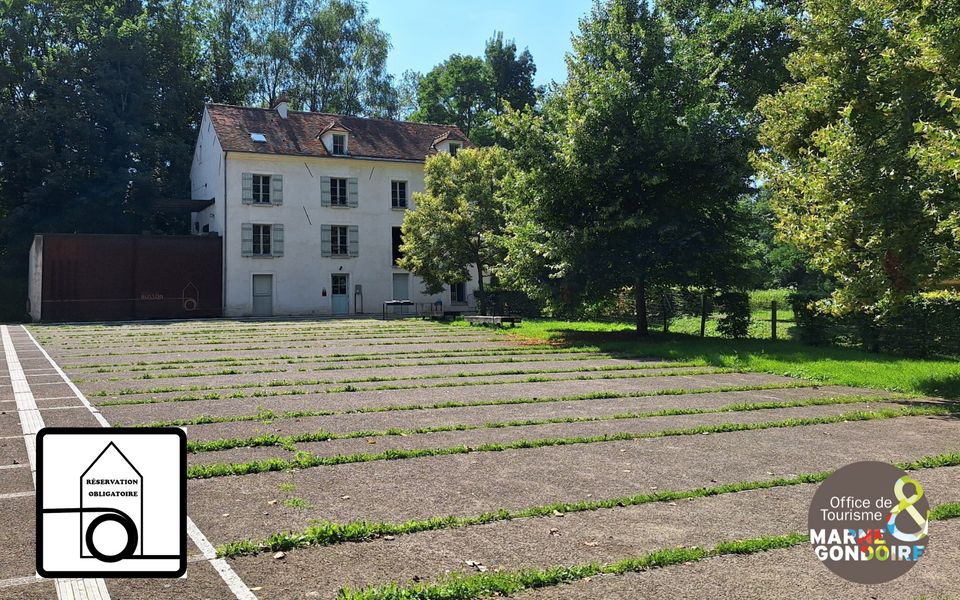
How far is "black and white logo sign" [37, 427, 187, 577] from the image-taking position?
1420mm

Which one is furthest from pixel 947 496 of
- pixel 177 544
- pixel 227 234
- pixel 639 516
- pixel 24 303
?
pixel 24 303

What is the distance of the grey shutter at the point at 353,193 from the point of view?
4097cm

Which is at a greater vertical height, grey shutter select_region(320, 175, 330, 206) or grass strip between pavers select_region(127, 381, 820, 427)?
grey shutter select_region(320, 175, 330, 206)

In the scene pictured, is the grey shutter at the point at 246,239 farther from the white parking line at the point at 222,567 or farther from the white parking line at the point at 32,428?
the white parking line at the point at 222,567

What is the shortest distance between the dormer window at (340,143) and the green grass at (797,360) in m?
22.4

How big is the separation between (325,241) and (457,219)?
1237 centimetres

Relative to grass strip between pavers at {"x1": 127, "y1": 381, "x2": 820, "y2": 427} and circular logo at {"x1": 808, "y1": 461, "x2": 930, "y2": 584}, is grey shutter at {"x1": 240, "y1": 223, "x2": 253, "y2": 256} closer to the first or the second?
grass strip between pavers at {"x1": 127, "y1": 381, "x2": 820, "y2": 427}

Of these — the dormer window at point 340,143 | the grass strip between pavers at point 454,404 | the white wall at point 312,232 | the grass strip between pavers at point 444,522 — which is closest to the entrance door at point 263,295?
the white wall at point 312,232

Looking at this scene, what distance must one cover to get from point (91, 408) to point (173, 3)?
47.0 metres

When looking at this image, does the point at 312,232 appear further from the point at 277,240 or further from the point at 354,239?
the point at 354,239

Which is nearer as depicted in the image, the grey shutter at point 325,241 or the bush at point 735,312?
the bush at point 735,312

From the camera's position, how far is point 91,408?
9.94 meters

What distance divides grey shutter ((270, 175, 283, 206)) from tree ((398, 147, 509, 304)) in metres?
9.29

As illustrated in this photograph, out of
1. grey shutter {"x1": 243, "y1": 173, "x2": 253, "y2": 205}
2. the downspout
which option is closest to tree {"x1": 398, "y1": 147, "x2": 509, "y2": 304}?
grey shutter {"x1": 243, "y1": 173, "x2": 253, "y2": 205}
